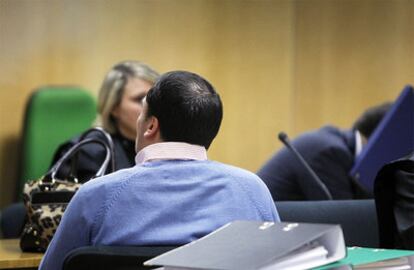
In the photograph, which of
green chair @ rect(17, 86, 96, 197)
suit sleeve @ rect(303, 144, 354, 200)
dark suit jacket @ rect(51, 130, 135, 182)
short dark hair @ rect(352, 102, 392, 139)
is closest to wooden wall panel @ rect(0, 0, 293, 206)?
green chair @ rect(17, 86, 96, 197)

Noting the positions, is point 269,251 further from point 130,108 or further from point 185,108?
point 130,108

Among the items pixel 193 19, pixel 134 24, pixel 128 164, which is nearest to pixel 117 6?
pixel 134 24

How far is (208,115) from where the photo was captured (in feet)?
7.69

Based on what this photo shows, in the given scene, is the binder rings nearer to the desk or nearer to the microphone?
the desk

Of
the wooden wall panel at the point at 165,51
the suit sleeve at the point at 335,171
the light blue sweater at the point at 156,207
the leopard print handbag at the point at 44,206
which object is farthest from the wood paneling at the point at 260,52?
the light blue sweater at the point at 156,207

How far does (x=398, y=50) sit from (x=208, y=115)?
4.96m

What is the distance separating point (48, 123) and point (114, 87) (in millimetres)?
1386

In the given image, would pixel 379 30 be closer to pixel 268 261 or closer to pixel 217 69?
pixel 217 69

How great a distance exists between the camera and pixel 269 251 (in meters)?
1.52

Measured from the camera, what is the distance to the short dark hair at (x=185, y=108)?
232 cm

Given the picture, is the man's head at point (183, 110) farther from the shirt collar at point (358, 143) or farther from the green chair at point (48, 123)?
the green chair at point (48, 123)

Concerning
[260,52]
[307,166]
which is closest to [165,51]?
[260,52]

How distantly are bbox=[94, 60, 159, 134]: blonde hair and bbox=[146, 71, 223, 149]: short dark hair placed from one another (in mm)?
2196

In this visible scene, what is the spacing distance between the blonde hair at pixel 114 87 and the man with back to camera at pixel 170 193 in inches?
86.8
